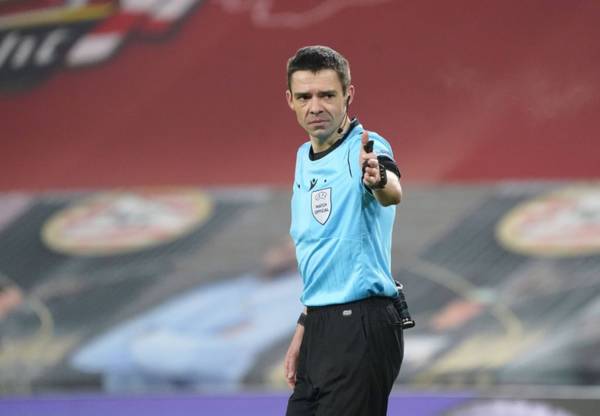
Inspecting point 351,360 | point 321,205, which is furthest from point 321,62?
point 351,360

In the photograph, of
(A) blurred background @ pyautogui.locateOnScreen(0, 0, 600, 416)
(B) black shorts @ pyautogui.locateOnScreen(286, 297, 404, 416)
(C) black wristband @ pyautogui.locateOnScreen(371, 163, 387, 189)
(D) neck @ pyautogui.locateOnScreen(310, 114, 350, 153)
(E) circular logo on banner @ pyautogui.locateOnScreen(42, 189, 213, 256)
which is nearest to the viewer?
(C) black wristband @ pyautogui.locateOnScreen(371, 163, 387, 189)

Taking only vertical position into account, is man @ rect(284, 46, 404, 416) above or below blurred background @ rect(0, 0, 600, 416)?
below

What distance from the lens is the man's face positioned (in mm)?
2283

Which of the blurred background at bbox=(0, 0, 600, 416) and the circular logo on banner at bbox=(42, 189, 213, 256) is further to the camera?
the circular logo on banner at bbox=(42, 189, 213, 256)

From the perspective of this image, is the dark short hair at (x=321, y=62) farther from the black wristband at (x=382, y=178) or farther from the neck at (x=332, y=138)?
the black wristband at (x=382, y=178)

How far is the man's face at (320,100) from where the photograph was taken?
2.28 m

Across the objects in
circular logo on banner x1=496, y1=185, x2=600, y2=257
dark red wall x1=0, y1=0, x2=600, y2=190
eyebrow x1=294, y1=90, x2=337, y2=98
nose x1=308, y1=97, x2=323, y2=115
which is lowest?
nose x1=308, y1=97, x2=323, y2=115

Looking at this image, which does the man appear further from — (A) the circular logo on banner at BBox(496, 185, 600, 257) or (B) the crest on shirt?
(A) the circular logo on banner at BBox(496, 185, 600, 257)

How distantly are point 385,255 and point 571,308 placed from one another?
2540mm

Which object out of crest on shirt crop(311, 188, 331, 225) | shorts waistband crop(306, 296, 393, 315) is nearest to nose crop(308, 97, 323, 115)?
crest on shirt crop(311, 188, 331, 225)

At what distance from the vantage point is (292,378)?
7.76 feet

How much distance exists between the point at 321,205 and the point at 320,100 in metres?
0.22

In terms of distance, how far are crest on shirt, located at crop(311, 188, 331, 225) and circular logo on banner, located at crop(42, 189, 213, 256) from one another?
2.99 meters

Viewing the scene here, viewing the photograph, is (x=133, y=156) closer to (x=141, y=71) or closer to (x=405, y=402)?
(x=141, y=71)
